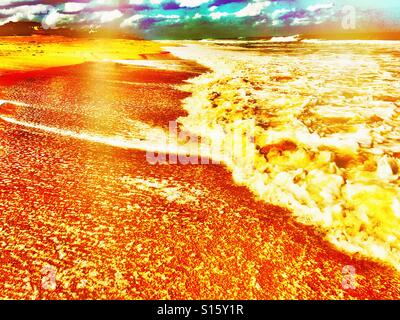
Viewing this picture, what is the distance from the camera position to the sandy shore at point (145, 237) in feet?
6.26

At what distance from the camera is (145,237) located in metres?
2.30

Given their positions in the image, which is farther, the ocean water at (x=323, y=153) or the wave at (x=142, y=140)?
the wave at (x=142, y=140)

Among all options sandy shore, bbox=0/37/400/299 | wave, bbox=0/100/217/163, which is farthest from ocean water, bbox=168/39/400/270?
wave, bbox=0/100/217/163

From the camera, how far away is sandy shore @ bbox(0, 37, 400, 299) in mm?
1909

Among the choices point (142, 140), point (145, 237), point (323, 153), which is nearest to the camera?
point (145, 237)

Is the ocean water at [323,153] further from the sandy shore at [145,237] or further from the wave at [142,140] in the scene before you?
the wave at [142,140]

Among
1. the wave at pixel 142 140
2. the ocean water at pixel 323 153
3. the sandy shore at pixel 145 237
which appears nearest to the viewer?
the sandy shore at pixel 145 237

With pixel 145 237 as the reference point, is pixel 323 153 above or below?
above

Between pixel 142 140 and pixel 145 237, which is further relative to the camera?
pixel 142 140

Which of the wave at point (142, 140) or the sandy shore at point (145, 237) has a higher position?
the wave at point (142, 140)

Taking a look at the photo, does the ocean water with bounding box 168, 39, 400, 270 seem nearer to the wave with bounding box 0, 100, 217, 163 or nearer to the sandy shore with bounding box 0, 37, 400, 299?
the sandy shore with bounding box 0, 37, 400, 299

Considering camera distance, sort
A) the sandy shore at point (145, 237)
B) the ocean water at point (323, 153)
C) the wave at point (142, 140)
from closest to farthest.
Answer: the sandy shore at point (145, 237)
the ocean water at point (323, 153)
the wave at point (142, 140)

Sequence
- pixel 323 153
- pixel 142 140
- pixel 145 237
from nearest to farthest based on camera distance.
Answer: pixel 145 237
pixel 323 153
pixel 142 140

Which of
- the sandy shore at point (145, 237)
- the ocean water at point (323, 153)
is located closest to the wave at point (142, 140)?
the sandy shore at point (145, 237)
